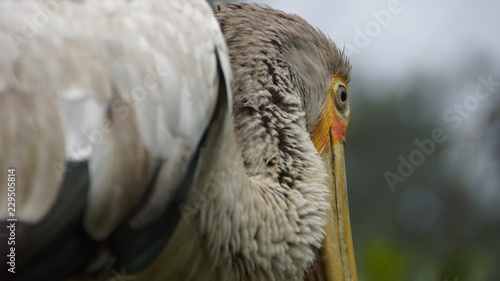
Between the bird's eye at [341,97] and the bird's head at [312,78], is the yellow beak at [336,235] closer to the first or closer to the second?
the bird's head at [312,78]

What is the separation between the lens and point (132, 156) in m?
2.02

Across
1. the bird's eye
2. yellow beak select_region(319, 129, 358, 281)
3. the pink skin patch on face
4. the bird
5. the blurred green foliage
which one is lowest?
the blurred green foliage

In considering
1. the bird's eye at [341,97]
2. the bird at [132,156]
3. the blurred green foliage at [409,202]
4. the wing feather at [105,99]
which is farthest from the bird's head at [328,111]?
the wing feather at [105,99]

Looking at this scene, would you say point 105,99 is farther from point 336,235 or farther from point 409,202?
point 409,202

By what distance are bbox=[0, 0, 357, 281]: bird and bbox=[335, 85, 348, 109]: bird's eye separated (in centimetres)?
88

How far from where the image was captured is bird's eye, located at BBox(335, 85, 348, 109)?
12.0 ft

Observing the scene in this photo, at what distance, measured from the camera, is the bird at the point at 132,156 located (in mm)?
1866

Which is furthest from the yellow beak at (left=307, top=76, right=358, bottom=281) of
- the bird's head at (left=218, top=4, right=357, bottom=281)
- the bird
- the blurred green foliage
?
the blurred green foliage

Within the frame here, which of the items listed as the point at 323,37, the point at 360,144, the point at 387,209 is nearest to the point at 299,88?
the point at 323,37

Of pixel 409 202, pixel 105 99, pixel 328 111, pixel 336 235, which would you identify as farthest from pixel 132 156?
pixel 409 202

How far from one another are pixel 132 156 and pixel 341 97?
186 centimetres

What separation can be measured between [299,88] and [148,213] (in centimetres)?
134

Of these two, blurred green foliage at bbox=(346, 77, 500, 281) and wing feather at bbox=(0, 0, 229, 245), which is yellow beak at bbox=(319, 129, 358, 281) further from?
wing feather at bbox=(0, 0, 229, 245)

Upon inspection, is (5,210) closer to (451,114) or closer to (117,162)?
(117,162)
